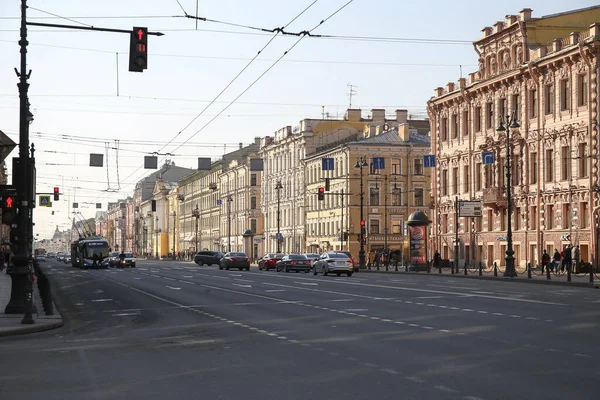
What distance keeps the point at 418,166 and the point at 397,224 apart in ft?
20.1

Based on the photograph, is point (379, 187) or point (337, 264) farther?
point (379, 187)

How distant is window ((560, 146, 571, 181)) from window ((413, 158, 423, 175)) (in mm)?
37699

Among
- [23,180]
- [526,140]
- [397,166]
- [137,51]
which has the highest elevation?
[397,166]

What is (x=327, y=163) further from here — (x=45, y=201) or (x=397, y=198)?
(x=45, y=201)

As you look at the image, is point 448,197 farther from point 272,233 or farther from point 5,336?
point 5,336

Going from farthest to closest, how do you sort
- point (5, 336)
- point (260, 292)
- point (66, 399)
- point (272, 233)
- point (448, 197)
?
point (272, 233), point (448, 197), point (260, 292), point (5, 336), point (66, 399)

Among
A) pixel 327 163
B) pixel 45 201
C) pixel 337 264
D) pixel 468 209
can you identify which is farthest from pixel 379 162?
pixel 45 201

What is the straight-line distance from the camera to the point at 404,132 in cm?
9881

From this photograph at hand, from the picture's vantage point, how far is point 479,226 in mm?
72500

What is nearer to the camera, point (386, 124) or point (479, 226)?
point (479, 226)

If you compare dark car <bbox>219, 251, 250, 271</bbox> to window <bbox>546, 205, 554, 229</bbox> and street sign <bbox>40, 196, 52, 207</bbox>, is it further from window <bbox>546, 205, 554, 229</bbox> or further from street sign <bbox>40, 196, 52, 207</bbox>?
window <bbox>546, 205, 554, 229</bbox>

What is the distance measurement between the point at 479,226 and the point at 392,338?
5584cm

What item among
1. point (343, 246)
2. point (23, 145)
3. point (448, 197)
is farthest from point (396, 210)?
point (23, 145)

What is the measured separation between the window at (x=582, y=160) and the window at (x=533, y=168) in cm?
536
